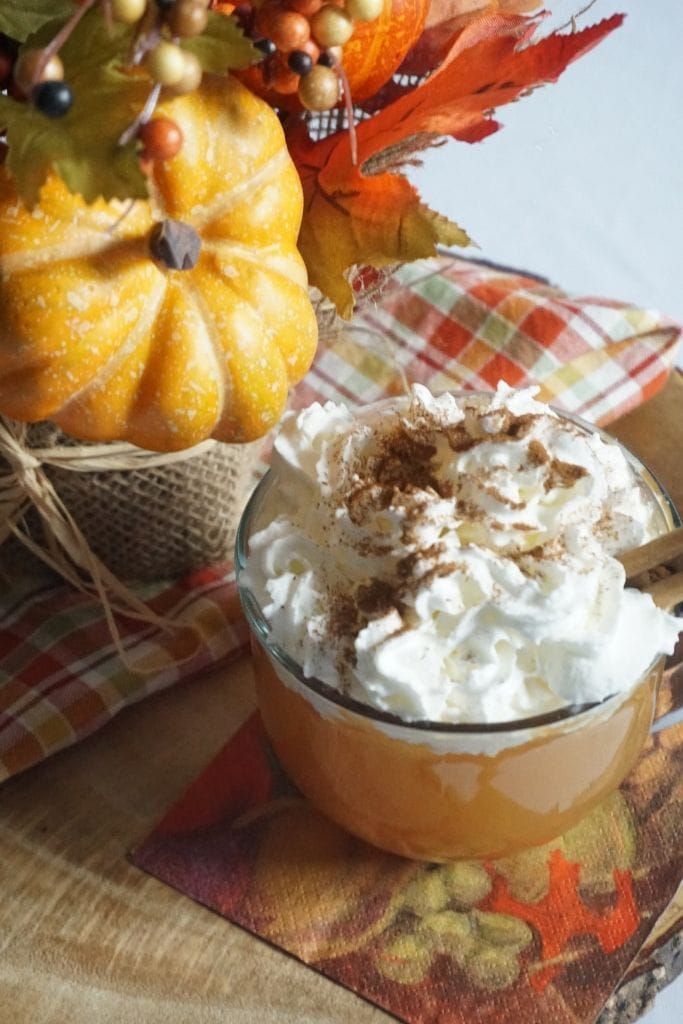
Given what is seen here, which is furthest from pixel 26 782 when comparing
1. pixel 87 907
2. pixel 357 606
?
pixel 357 606

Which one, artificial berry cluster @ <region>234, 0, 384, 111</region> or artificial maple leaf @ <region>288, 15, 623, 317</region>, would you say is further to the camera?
artificial maple leaf @ <region>288, 15, 623, 317</region>

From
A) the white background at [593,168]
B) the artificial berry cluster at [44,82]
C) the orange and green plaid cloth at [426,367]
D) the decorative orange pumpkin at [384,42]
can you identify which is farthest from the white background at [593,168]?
the artificial berry cluster at [44,82]

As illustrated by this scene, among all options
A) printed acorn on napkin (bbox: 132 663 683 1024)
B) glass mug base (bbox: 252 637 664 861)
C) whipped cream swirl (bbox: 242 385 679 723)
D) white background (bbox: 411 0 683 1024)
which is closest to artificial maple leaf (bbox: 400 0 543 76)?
whipped cream swirl (bbox: 242 385 679 723)

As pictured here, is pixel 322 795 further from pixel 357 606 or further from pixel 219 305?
pixel 219 305

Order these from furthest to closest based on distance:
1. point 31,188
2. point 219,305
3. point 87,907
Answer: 1. point 87,907
2. point 219,305
3. point 31,188

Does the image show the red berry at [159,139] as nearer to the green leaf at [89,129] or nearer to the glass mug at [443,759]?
the green leaf at [89,129]

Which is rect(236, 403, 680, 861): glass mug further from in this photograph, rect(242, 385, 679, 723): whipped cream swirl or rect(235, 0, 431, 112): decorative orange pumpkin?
rect(235, 0, 431, 112): decorative orange pumpkin
